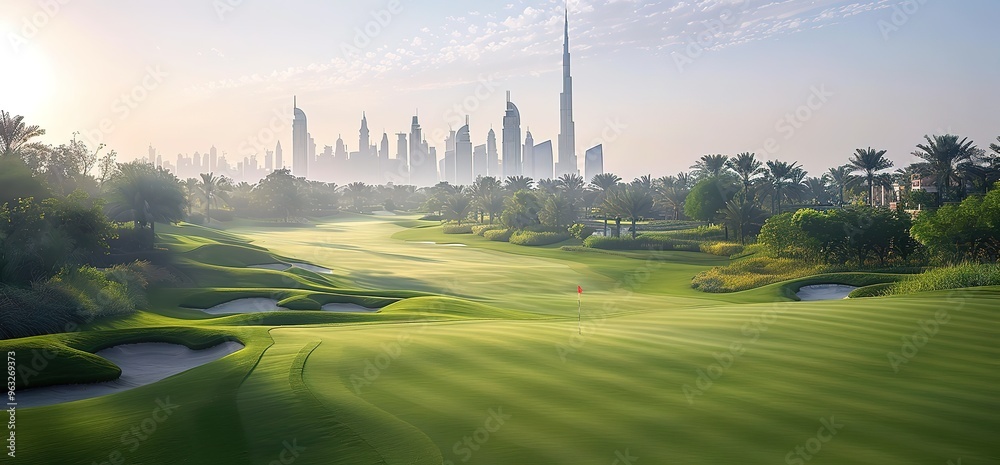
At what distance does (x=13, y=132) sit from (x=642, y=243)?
193 feet

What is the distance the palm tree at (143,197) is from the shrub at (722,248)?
48.3 meters

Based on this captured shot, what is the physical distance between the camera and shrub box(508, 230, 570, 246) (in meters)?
84.9

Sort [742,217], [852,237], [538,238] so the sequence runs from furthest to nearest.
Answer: [538,238]
[742,217]
[852,237]

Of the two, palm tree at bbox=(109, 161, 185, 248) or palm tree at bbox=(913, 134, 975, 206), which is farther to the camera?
palm tree at bbox=(913, 134, 975, 206)

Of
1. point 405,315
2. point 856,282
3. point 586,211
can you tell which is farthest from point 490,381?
point 586,211

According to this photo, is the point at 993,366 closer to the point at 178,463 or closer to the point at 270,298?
the point at 178,463

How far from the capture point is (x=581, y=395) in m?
10.4

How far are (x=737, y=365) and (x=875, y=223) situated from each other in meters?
39.3

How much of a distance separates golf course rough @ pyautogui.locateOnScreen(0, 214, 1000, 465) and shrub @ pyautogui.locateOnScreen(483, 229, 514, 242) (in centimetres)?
7298

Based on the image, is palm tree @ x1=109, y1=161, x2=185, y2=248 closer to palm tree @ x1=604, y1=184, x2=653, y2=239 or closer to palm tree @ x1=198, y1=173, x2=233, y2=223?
palm tree @ x1=604, y1=184, x2=653, y2=239

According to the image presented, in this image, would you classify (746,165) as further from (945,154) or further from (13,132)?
(13,132)

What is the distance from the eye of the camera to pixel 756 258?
51625 millimetres

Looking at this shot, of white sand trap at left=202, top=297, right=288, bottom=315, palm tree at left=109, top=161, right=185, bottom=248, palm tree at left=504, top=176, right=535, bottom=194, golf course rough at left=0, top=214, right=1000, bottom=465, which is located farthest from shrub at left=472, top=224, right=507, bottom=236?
golf course rough at left=0, top=214, right=1000, bottom=465

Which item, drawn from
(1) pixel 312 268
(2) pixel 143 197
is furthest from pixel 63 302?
(1) pixel 312 268
